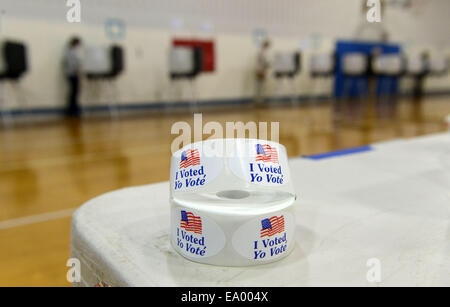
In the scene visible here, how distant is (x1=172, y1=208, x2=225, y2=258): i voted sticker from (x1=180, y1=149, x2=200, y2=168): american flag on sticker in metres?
0.05

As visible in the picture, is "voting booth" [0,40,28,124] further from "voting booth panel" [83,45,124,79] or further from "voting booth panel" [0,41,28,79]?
"voting booth panel" [83,45,124,79]

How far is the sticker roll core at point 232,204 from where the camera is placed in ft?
1.22

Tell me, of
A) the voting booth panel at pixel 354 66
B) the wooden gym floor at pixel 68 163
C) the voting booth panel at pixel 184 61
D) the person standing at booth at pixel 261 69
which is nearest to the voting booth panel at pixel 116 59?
the wooden gym floor at pixel 68 163

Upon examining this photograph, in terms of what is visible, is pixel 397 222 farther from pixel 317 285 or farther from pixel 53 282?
pixel 53 282

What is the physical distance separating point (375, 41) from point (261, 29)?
9.96ft

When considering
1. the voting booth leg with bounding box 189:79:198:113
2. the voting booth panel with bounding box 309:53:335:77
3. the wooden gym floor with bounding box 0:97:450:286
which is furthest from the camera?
the voting booth panel with bounding box 309:53:335:77

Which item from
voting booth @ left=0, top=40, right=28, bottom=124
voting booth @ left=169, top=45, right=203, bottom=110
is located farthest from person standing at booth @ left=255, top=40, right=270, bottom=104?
voting booth @ left=0, top=40, right=28, bottom=124

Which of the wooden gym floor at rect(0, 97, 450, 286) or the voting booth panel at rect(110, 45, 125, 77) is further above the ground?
the voting booth panel at rect(110, 45, 125, 77)

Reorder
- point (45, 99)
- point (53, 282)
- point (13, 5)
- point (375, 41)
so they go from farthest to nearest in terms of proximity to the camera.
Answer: point (375, 41) < point (45, 99) < point (13, 5) < point (53, 282)

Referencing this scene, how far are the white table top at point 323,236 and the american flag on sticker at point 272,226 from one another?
34mm

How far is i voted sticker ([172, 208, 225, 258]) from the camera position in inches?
14.8

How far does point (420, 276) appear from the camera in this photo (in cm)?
36

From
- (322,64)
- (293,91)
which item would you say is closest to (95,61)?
(293,91)

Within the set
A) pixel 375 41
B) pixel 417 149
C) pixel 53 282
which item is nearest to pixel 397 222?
pixel 417 149
